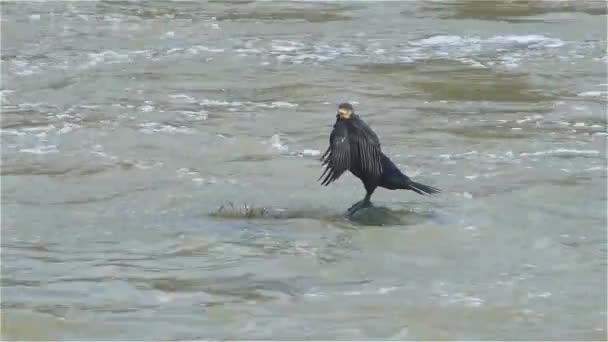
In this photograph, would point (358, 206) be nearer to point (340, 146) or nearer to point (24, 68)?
point (340, 146)

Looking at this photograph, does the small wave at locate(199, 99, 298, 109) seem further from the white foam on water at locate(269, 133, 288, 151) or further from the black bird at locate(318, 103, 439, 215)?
the black bird at locate(318, 103, 439, 215)

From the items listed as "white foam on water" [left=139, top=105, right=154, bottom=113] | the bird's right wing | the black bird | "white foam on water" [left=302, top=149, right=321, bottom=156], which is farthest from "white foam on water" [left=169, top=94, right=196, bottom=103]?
the bird's right wing

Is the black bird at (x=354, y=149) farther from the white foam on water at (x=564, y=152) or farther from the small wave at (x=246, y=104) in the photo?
the small wave at (x=246, y=104)

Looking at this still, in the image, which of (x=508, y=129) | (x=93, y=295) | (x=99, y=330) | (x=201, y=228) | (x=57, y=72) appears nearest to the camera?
(x=99, y=330)

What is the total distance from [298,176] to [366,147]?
5.74ft

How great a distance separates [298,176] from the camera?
952cm

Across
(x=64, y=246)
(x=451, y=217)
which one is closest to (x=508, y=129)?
(x=451, y=217)

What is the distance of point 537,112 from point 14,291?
6.04 metres

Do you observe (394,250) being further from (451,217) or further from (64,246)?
(64,246)

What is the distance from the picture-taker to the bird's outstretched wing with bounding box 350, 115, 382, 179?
7816mm

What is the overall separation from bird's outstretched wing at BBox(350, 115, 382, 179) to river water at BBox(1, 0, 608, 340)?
0.38 m

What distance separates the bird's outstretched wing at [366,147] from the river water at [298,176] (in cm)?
38

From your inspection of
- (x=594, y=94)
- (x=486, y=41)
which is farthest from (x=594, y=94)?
(x=486, y=41)

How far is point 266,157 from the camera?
33.3 feet
